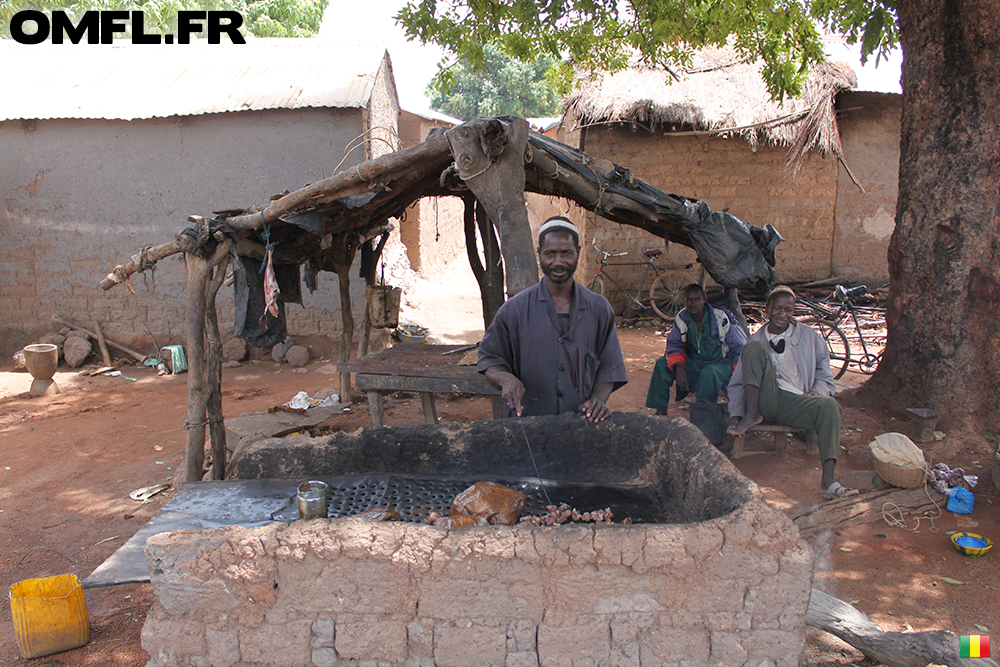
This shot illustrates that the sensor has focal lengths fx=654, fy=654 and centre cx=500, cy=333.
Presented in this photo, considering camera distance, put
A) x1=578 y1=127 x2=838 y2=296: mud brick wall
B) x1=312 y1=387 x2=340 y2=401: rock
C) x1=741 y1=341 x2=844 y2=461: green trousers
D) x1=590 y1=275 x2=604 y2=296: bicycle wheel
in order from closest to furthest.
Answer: x1=741 y1=341 x2=844 y2=461: green trousers
x1=312 y1=387 x2=340 y2=401: rock
x1=578 y1=127 x2=838 y2=296: mud brick wall
x1=590 y1=275 x2=604 y2=296: bicycle wheel

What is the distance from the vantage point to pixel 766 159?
980 centimetres

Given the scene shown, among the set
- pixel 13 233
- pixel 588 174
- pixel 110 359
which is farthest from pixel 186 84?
pixel 588 174

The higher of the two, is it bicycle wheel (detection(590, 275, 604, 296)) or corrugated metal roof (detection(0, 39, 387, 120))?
corrugated metal roof (detection(0, 39, 387, 120))

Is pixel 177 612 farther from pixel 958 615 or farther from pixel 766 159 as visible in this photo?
pixel 766 159

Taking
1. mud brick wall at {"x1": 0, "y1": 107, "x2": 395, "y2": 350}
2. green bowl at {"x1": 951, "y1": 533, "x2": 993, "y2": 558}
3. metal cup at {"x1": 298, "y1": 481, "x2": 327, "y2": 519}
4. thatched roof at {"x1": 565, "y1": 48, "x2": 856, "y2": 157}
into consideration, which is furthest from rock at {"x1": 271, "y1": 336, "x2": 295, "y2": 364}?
green bowl at {"x1": 951, "y1": 533, "x2": 993, "y2": 558}

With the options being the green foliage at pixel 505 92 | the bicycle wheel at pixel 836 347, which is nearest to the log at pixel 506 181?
the bicycle wheel at pixel 836 347

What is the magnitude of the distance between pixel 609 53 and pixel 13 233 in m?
8.16

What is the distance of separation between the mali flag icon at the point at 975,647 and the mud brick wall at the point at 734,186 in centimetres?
769

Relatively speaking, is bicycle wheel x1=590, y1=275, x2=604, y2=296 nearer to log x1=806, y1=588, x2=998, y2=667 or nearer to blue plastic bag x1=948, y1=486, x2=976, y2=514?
blue plastic bag x1=948, y1=486, x2=976, y2=514

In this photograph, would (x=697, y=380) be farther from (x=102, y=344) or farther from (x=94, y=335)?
(x=94, y=335)

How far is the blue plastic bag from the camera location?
3951 mm

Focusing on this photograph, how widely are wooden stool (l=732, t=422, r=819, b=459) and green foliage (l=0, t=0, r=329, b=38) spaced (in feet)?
58.9

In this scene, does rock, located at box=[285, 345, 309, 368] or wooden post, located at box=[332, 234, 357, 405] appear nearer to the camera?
wooden post, located at box=[332, 234, 357, 405]

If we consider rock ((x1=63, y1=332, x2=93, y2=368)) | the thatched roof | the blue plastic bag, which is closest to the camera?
the blue plastic bag
